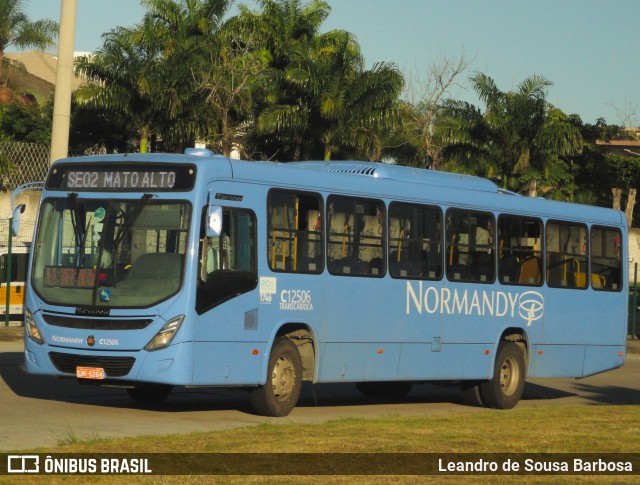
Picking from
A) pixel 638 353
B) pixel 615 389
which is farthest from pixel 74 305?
pixel 638 353

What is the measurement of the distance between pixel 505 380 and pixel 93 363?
22.6 ft

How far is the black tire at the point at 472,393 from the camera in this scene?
733 inches

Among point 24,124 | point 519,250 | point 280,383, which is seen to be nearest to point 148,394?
point 280,383

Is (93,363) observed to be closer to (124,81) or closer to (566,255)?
(566,255)

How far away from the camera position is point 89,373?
14055 mm

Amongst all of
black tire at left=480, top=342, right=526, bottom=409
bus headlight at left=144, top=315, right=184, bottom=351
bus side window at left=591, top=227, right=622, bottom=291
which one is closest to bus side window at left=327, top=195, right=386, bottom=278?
bus headlight at left=144, top=315, right=184, bottom=351

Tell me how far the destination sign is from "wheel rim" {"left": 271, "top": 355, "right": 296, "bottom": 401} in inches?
93.7

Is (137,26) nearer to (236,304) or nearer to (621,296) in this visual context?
(621,296)

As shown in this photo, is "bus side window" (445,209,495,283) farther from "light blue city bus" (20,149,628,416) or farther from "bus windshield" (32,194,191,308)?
"bus windshield" (32,194,191,308)

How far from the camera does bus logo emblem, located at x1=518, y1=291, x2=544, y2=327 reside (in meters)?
18.9

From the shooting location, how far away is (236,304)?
14.5 m

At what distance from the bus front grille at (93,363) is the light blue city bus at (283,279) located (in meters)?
0.02

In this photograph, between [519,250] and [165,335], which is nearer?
[165,335]

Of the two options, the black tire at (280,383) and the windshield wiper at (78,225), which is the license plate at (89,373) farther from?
the black tire at (280,383)
